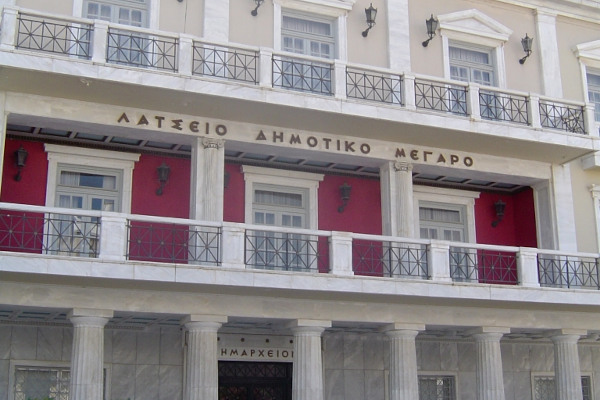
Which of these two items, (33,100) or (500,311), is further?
(500,311)

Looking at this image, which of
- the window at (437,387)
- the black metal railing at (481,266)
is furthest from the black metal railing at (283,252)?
the window at (437,387)

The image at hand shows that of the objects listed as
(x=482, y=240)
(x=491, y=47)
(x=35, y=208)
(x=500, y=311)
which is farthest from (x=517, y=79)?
(x=35, y=208)

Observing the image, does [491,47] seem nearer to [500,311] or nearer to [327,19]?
[327,19]

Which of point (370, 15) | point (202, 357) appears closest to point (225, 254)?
point (202, 357)

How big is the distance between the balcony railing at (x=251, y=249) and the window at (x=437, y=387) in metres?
2.58

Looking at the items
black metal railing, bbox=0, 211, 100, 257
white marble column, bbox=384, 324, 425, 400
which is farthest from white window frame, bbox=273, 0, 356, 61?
white marble column, bbox=384, 324, 425, 400

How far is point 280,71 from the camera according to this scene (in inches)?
704

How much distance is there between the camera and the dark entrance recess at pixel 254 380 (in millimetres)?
19156

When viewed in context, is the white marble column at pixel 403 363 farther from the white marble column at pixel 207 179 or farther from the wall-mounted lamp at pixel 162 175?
the wall-mounted lamp at pixel 162 175

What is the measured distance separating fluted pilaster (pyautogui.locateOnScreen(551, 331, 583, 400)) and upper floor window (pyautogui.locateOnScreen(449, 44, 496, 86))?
6361 mm

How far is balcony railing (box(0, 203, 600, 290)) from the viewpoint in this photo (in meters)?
15.5

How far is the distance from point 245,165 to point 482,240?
6412mm

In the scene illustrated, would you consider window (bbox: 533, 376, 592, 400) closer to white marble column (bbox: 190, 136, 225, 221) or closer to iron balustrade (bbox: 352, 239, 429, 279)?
iron balustrade (bbox: 352, 239, 429, 279)

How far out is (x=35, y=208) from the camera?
49.3 ft
